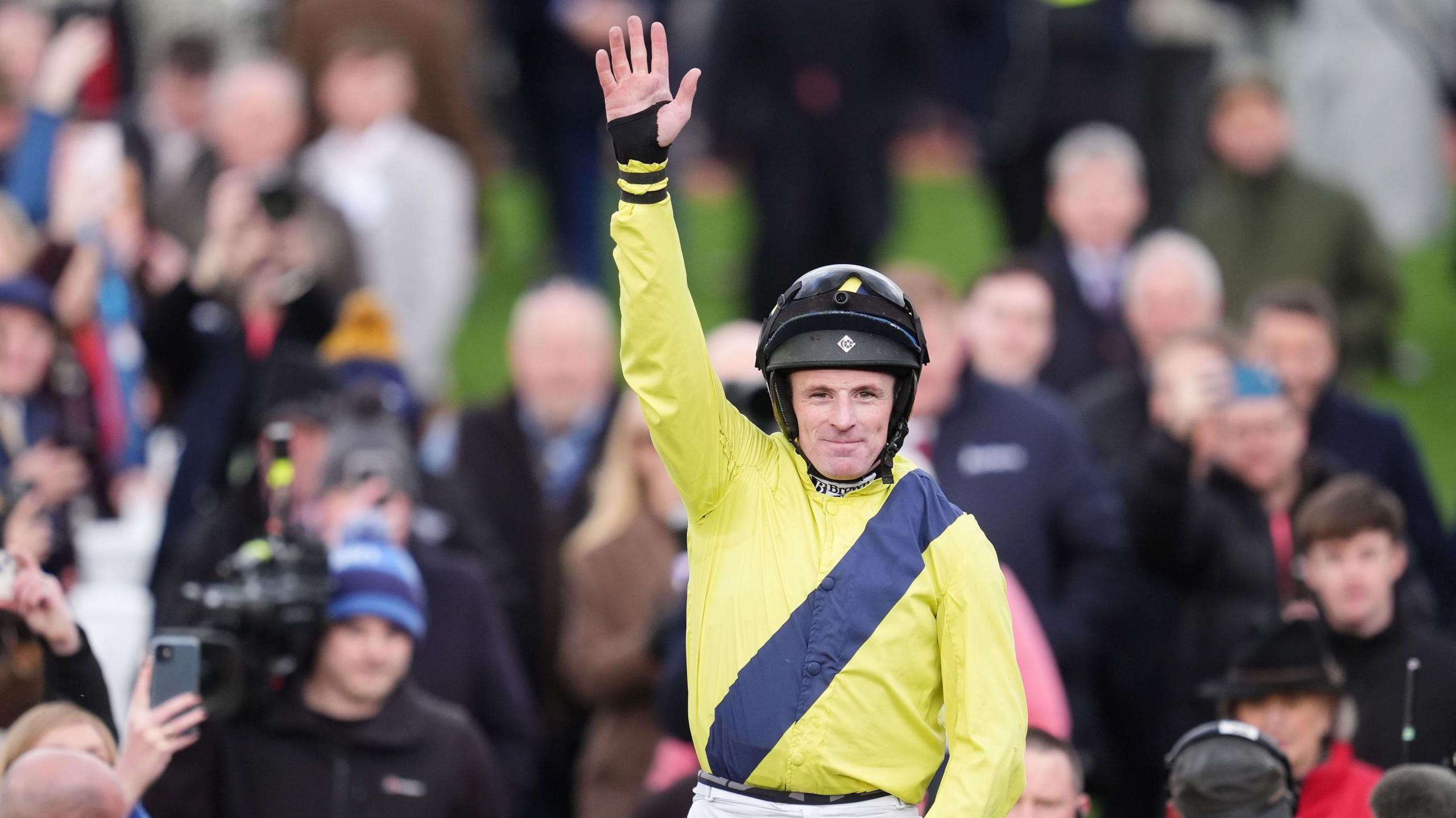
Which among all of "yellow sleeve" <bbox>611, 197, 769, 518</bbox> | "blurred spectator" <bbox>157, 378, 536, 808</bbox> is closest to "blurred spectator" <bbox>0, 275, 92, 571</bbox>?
"blurred spectator" <bbox>157, 378, 536, 808</bbox>

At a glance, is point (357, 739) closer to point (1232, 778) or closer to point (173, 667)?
point (173, 667)

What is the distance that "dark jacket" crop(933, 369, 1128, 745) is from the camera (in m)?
7.20

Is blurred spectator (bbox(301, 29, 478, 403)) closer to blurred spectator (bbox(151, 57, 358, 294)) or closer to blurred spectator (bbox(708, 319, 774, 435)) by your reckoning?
blurred spectator (bbox(151, 57, 358, 294))

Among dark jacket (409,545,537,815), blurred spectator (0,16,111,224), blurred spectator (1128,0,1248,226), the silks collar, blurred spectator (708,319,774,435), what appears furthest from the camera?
blurred spectator (1128,0,1248,226)

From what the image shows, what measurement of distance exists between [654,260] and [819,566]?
2.14 feet

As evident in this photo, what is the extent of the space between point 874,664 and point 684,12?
11.0 meters

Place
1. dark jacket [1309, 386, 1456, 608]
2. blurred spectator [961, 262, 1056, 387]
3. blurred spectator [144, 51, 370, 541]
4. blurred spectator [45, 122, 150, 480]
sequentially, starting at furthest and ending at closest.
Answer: blurred spectator [45, 122, 150, 480] → blurred spectator [961, 262, 1056, 387] → dark jacket [1309, 386, 1456, 608] → blurred spectator [144, 51, 370, 541]

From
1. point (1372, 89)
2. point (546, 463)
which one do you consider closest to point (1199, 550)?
point (546, 463)

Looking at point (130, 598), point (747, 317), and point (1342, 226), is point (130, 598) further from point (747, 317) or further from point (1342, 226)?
point (1342, 226)

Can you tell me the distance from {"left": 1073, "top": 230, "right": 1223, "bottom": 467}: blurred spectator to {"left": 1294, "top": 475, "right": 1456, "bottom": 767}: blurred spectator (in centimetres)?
190

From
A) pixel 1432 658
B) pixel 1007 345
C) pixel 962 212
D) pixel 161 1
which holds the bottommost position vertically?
pixel 1432 658

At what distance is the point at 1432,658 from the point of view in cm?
602

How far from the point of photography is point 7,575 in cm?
509

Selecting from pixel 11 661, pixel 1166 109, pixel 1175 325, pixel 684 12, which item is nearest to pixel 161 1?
pixel 684 12
